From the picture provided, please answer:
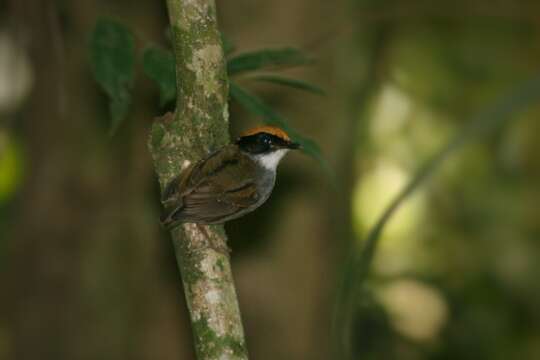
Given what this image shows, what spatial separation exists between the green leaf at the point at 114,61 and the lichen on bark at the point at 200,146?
0.81ft

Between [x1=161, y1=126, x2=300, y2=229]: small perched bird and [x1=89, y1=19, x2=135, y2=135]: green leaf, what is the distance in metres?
0.38

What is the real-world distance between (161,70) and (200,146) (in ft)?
1.14

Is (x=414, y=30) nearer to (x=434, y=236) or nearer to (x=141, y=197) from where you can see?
(x=434, y=236)

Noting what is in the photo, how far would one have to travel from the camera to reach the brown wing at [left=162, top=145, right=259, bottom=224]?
3.43 m

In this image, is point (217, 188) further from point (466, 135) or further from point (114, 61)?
point (466, 135)

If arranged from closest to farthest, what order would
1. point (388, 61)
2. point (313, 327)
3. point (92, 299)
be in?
point (313, 327) → point (92, 299) → point (388, 61)

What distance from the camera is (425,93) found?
815cm

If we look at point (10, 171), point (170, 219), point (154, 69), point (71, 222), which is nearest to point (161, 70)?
point (154, 69)

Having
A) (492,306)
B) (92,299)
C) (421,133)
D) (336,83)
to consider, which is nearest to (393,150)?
(421,133)

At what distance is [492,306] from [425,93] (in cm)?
216

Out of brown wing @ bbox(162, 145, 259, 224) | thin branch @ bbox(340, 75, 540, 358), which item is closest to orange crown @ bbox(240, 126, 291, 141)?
brown wing @ bbox(162, 145, 259, 224)

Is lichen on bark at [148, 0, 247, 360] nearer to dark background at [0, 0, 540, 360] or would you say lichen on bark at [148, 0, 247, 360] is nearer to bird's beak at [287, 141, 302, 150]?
bird's beak at [287, 141, 302, 150]

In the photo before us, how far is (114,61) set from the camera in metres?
3.48

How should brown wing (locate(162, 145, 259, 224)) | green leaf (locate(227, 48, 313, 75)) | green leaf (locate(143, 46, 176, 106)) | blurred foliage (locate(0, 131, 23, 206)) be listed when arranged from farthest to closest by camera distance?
blurred foliage (locate(0, 131, 23, 206))
green leaf (locate(227, 48, 313, 75))
brown wing (locate(162, 145, 259, 224))
green leaf (locate(143, 46, 176, 106))
